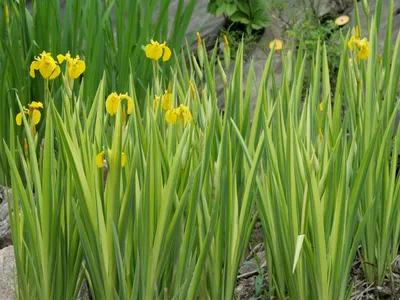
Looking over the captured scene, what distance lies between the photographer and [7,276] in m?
2.29

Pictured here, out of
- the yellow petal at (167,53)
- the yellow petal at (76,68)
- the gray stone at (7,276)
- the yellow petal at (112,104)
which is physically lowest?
the gray stone at (7,276)

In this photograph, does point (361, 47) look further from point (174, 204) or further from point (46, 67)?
point (46, 67)

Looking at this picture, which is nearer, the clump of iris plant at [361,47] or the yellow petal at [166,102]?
the yellow petal at [166,102]

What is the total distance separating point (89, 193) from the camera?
1808mm

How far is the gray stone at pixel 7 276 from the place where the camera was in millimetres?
2242

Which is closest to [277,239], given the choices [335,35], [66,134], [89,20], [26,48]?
[66,134]

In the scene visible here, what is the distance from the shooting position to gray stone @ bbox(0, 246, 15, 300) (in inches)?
88.3

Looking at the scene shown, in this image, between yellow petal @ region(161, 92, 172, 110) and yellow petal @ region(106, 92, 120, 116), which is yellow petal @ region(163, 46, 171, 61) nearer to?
yellow petal @ region(161, 92, 172, 110)

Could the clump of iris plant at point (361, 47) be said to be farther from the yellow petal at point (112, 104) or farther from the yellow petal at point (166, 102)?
the yellow petal at point (112, 104)

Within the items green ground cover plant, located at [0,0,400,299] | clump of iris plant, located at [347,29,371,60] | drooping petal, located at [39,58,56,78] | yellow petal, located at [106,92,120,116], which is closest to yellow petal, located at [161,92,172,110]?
green ground cover plant, located at [0,0,400,299]

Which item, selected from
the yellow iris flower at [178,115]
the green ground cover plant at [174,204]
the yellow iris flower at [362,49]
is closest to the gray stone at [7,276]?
the green ground cover plant at [174,204]

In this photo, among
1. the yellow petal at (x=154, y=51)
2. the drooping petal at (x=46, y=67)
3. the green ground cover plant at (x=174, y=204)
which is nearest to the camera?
the green ground cover plant at (x=174, y=204)

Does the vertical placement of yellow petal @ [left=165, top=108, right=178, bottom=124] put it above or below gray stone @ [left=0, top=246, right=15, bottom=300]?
above

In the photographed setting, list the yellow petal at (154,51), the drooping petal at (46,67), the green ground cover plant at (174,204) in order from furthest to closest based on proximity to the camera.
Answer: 1. the yellow petal at (154,51)
2. the drooping petal at (46,67)
3. the green ground cover plant at (174,204)
